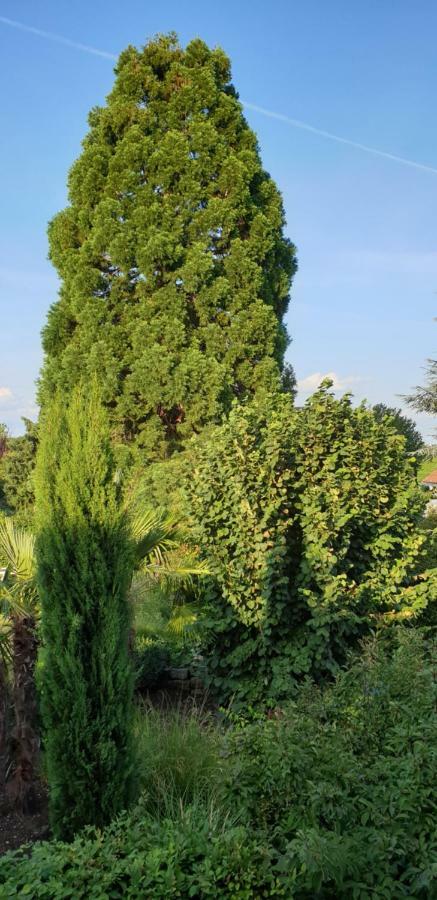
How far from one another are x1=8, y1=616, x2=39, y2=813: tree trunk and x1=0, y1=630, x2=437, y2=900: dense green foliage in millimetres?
1397

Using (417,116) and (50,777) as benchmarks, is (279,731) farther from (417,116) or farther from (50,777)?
(417,116)

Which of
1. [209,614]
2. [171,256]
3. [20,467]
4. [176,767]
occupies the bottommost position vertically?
[176,767]

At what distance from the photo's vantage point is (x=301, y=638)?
19.0ft

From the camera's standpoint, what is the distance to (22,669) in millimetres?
4570

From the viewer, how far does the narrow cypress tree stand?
365cm

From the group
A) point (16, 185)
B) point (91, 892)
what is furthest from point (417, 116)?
point (91, 892)

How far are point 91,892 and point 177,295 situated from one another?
35.8ft

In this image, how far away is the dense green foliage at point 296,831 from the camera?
2.50 m

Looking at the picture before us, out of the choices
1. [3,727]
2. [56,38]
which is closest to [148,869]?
[3,727]

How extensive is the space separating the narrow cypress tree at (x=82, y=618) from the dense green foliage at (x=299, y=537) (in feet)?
6.74

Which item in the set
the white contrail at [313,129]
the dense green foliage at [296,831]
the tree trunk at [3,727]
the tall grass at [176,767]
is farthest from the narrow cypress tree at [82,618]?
the white contrail at [313,129]

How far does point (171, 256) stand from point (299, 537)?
26.4 ft

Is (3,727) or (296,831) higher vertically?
(296,831)

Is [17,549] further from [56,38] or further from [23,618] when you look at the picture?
[56,38]
